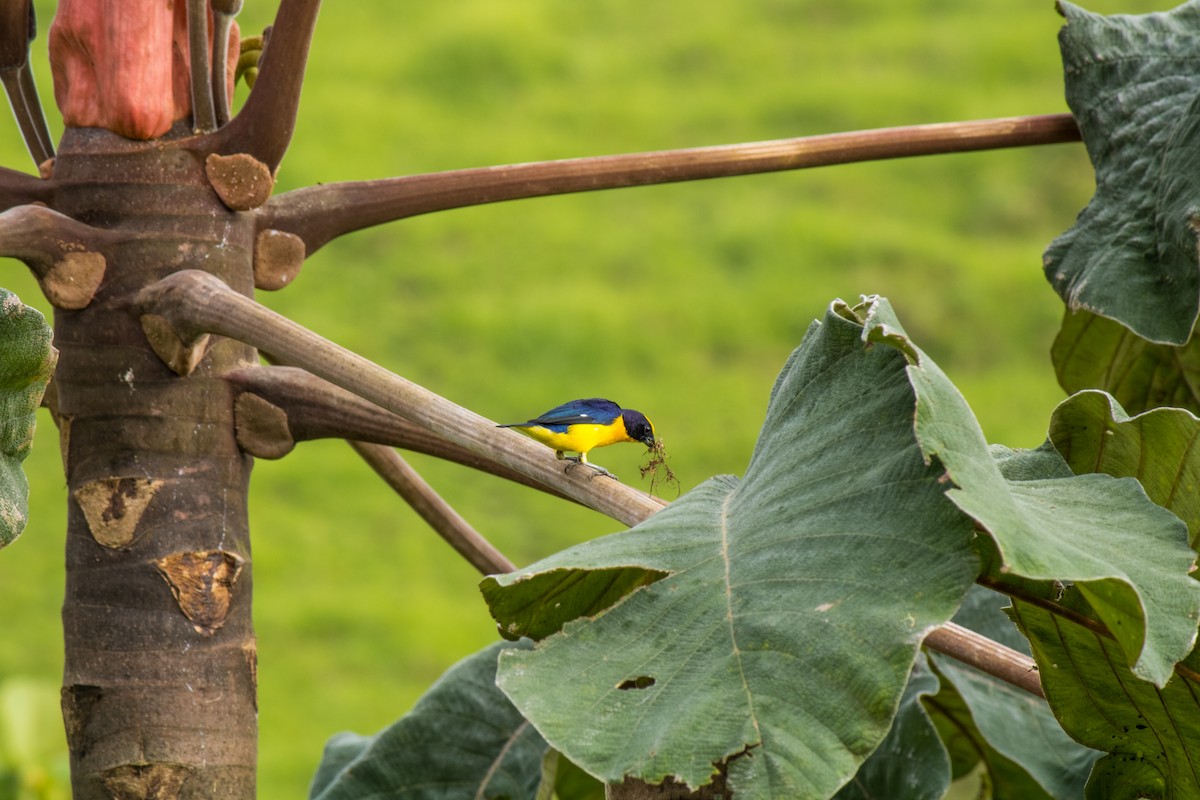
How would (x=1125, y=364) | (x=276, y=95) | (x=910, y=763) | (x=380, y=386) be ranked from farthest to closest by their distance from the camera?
(x=1125, y=364)
(x=910, y=763)
(x=276, y=95)
(x=380, y=386)

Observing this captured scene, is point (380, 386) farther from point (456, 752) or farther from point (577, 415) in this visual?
point (456, 752)

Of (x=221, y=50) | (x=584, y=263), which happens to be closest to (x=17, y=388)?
(x=221, y=50)

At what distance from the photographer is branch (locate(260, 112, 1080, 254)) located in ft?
2.21

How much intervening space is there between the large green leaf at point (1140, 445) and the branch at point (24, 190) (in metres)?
0.49

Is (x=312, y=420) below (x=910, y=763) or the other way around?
the other way around

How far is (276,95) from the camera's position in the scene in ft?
2.07

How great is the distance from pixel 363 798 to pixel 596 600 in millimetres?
407

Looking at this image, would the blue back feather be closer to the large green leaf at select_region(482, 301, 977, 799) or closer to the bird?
the bird

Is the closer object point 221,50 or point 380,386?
point 380,386

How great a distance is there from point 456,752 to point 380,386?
39cm

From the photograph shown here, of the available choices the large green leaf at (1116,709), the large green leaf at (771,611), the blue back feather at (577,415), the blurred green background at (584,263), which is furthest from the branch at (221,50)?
the blurred green background at (584,263)

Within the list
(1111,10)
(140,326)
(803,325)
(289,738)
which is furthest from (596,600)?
(1111,10)

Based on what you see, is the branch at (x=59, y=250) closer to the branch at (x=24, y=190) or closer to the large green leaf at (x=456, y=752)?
the branch at (x=24, y=190)

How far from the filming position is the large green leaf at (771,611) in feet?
1.24
